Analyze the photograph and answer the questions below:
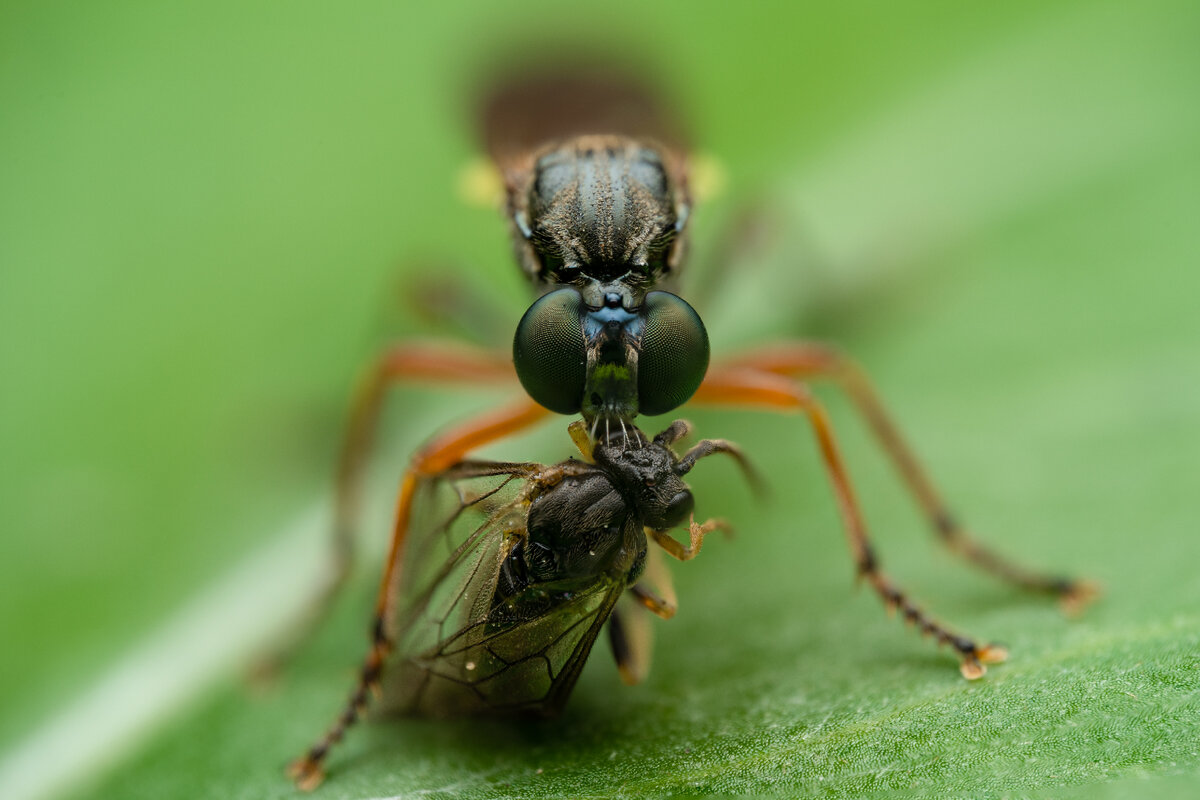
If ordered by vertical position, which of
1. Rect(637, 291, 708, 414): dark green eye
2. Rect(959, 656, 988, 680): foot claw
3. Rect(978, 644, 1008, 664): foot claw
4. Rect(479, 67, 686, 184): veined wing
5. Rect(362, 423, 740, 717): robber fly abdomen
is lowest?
Rect(959, 656, 988, 680): foot claw

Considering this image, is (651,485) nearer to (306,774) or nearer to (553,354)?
(553,354)

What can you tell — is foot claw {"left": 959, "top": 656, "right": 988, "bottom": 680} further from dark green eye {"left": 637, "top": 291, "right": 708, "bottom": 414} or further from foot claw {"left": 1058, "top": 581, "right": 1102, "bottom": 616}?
dark green eye {"left": 637, "top": 291, "right": 708, "bottom": 414}

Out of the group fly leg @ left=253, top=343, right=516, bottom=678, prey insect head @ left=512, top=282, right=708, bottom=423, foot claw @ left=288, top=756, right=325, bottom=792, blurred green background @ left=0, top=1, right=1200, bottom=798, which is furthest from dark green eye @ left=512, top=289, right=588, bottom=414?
fly leg @ left=253, top=343, right=516, bottom=678

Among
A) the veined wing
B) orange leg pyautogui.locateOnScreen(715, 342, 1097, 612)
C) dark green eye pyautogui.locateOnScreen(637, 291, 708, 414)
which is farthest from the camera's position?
Answer: the veined wing

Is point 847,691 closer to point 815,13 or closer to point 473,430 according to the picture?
point 473,430

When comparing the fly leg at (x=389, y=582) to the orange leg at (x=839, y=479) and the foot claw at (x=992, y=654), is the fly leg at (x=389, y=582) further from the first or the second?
the foot claw at (x=992, y=654)

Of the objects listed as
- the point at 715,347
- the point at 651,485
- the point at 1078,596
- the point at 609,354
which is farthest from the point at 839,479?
the point at 715,347
